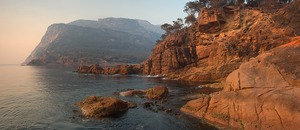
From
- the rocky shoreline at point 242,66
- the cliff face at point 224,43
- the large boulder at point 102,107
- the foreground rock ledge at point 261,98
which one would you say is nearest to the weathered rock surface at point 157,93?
the rocky shoreline at point 242,66

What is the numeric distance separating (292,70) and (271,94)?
6017 millimetres

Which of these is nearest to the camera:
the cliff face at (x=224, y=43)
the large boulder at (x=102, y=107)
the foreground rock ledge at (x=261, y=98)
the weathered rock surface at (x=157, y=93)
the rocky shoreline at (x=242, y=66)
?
the foreground rock ledge at (x=261, y=98)

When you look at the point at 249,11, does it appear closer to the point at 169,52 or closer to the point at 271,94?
the point at 169,52

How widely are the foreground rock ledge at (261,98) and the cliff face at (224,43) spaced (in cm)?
4078

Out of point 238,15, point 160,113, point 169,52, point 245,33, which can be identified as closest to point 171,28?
point 169,52

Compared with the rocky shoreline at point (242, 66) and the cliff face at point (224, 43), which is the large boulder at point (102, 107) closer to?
the rocky shoreline at point (242, 66)

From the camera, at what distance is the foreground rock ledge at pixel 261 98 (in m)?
28.4

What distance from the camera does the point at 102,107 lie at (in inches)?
1506

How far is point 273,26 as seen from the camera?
78875mm

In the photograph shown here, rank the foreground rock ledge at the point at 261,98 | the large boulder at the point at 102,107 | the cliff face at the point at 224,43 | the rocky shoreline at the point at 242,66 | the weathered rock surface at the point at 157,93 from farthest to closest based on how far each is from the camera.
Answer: the cliff face at the point at 224,43
the weathered rock surface at the point at 157,93
the large boulder at the point at 102,107
the rocky shoreline at the point at 242,66
the foreground rock ledge at the point at 261,98

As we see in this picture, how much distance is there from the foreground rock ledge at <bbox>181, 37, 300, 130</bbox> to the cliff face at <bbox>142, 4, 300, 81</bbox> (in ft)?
134

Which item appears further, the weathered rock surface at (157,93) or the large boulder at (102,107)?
the weathered rock surface at (157,93)

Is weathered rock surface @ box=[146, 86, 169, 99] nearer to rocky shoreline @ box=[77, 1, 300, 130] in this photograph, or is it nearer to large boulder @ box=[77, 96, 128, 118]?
rocky shoreline @ box=[77, 1, 300, 130]

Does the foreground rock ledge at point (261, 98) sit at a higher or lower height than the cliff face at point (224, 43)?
lower
